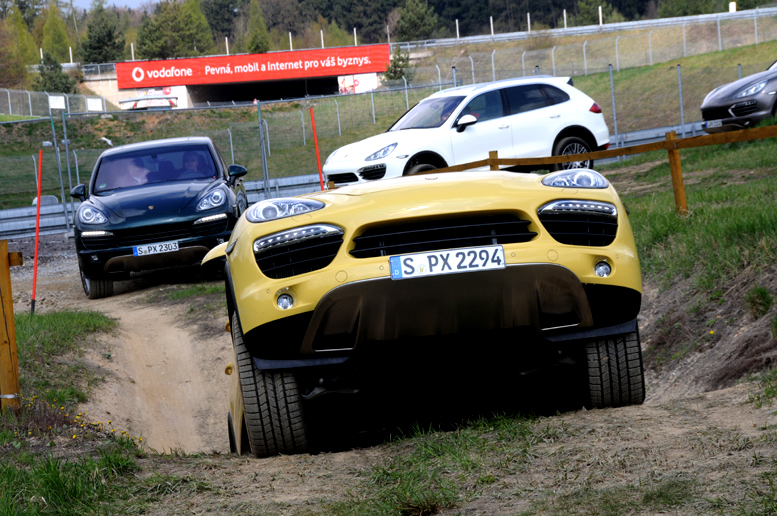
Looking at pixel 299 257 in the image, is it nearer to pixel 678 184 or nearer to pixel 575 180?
pixel 575 180

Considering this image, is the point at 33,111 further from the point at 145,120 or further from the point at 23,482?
the point at 23,482

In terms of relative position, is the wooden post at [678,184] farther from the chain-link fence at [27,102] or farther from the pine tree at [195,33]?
the pine tree at [195,33]

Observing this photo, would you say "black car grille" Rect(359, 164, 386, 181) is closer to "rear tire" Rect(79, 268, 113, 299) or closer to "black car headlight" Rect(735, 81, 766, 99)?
"rear tire" Rect(79, 268, 113, 299)

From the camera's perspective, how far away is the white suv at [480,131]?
39.0 feet

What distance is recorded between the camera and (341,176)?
12055 millimetres

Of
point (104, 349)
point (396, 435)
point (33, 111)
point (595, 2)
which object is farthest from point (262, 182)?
point (595, 2)

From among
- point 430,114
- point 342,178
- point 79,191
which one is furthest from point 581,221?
point 430,114

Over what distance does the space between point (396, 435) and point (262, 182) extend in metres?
14.5

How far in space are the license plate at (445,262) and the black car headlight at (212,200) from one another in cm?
718

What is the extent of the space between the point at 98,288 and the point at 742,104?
33.9 feet

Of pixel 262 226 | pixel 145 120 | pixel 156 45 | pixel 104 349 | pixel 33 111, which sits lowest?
pixel 104 349

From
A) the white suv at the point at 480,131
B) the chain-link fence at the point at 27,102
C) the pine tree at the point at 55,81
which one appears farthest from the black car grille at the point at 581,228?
the pine tree at the point at 55,81

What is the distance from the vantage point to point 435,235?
3.14 metres

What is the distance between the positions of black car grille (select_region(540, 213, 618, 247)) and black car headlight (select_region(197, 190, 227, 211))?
721cm
